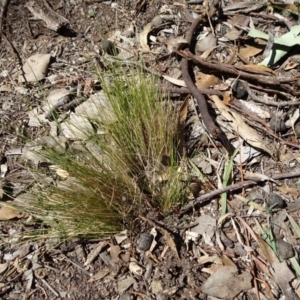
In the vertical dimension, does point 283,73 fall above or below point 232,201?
above

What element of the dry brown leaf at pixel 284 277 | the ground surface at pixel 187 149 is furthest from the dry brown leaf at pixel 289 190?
the dry brown leaf at pixel 284 277

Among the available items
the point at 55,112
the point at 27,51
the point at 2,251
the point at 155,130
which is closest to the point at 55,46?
the point at 27,51

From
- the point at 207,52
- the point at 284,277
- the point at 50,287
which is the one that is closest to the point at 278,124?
the point at 207,52

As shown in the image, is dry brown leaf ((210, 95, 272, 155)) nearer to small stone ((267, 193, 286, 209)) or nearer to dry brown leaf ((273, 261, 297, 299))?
small stone ((267, 193, 286, 209))

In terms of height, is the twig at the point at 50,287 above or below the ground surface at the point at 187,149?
below

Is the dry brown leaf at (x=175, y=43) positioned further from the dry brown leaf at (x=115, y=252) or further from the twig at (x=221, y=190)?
the dry brown leaf at (x=115, y=252)

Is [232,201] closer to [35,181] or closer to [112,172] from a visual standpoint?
[112,172]

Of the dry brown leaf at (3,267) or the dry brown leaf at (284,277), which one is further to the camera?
the dry brown leaf at (3,267)
